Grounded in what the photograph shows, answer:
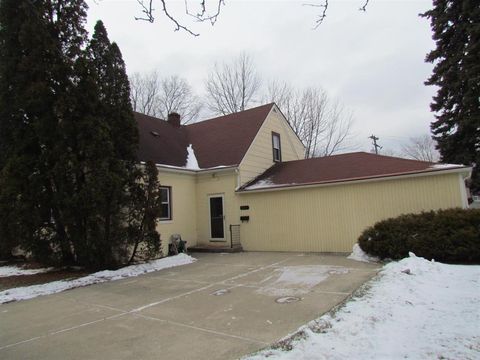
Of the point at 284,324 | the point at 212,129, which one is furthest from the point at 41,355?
the point at 212,129

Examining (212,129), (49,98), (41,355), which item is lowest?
(41,355)

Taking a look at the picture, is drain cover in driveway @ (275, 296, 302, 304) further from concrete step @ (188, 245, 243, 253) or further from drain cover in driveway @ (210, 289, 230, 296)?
concrete step @ (188, 245, 243, 253)

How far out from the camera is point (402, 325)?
4.52m

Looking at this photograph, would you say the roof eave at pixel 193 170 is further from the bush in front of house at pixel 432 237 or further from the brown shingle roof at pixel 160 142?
the bush in front of house at pixel 432 237

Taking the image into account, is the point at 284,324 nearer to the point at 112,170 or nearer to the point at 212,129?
the point at 112,170

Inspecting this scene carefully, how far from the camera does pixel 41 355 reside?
443cm

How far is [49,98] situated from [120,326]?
7.32 m

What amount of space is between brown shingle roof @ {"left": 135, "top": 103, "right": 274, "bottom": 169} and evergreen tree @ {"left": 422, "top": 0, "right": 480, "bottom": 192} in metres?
8.89

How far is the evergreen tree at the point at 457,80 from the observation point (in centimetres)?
1584

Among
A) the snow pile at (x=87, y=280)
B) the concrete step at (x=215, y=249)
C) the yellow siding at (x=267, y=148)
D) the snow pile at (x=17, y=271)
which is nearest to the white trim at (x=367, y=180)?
the yellow siding at (x=267, y=148)

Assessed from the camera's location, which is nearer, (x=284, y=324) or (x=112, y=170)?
(x=284, y=324)

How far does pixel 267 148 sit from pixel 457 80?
981 centimetres

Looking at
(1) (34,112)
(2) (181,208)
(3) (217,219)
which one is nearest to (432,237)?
(3) (217,219)

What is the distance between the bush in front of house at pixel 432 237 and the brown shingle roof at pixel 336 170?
2015 millimetres
